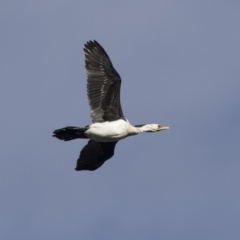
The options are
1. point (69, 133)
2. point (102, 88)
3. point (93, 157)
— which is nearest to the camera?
point (69, 133)

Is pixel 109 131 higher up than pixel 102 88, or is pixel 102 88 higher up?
pixel 102 88

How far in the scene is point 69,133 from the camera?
120ft

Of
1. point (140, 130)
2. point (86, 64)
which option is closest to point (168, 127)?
point (140, 130)

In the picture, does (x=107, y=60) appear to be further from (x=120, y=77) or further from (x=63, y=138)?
(x=63, y=138)

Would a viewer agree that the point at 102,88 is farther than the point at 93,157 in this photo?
No

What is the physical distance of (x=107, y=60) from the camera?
37562mm

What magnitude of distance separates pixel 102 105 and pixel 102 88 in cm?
56

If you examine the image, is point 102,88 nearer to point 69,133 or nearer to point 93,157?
point 69,133

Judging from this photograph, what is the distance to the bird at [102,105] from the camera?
37.0 meters

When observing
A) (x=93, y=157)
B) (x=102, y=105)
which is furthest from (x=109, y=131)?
(x=93, y=157)

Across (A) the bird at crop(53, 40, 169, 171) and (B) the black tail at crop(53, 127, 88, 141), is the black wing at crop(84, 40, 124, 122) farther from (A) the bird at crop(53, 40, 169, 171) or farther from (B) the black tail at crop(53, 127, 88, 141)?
(B) the black tail at crop(53, 127, 88, 141)

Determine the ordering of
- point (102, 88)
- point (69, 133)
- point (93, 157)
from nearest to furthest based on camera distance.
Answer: point (69, 133), point (102, 88), point (93, 157)

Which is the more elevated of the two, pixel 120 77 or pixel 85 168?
pixel 120 77

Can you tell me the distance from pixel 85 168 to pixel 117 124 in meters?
2.43
